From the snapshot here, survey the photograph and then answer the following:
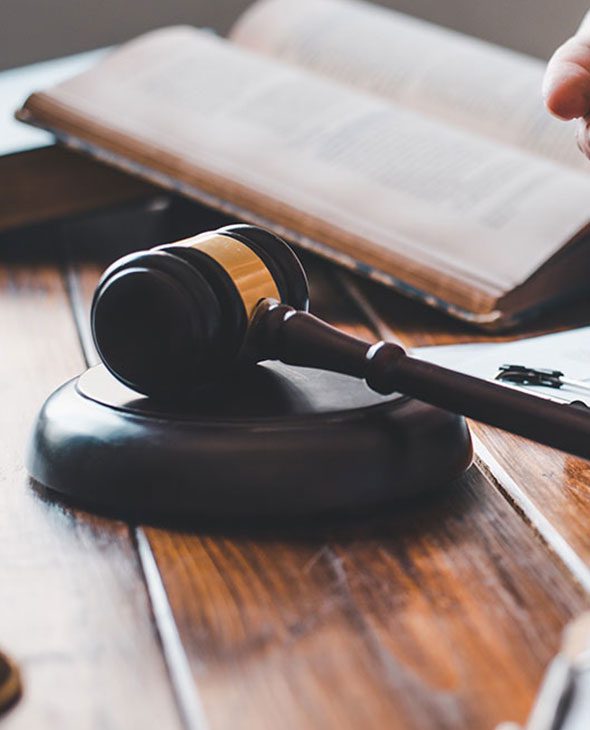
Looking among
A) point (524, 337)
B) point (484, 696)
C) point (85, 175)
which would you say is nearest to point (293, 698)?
point (484, 696)

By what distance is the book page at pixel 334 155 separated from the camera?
1066 millimetres

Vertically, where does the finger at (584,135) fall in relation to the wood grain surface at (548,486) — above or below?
above

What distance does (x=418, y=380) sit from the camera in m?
0.66

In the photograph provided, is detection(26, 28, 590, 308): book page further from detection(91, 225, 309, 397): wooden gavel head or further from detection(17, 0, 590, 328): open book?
detection(91, 225, 309, 397): wooden gavel head

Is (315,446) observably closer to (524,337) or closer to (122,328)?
(122,328)

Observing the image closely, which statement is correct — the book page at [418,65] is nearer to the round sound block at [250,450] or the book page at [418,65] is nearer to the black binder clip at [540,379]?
the black binder clip at [540,379]

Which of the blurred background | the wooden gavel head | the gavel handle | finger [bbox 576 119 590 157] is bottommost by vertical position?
the blurred background

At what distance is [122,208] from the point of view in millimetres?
1465

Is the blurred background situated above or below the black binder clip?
below

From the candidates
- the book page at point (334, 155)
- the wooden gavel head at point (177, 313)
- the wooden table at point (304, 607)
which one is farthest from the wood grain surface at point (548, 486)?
the book page at point (334, 155)

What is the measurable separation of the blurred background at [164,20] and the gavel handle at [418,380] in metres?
1.68

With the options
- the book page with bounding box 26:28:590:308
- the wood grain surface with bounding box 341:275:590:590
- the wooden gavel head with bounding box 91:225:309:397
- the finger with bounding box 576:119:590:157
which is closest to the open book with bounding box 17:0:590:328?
the book page with bounding box 26:28:590:308

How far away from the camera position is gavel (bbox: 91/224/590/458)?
64 cm

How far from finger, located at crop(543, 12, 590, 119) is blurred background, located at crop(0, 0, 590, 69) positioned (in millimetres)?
1413
